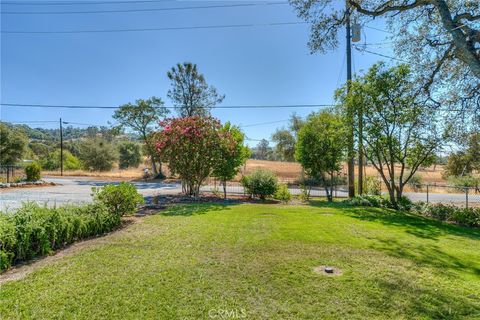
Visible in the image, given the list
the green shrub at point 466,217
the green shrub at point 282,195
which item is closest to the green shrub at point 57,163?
the green shrub at point 282,195

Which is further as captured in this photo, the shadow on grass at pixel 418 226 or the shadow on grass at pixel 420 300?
the shadow on grass at pixel 418 226

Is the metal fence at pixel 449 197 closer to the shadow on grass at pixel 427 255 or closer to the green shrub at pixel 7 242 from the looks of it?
the shadow on grass at pixel 427 255

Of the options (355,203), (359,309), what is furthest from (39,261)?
(355,203)

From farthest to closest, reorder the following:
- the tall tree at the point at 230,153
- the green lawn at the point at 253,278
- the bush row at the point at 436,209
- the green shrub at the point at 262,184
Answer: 1. the green shrub at the point at 262,184
2. the tall tree at the point at 230,153
3. the bush row at the point at 436,209
4. the green lawn at the point at 253,278

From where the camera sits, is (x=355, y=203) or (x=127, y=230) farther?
(x=355, y=203)

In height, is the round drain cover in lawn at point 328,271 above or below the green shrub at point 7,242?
below

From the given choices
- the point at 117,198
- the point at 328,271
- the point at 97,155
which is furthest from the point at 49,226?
the point at 97,155

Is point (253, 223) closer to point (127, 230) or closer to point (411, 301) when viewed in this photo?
point (127, 230)

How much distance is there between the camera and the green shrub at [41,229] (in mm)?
3906

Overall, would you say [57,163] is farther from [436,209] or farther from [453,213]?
[453,213]

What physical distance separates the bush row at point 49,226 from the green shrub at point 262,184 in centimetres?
718

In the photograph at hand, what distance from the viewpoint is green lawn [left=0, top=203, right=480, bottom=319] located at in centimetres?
284

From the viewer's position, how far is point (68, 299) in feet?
9.69

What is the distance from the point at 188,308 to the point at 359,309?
72.4 inches
